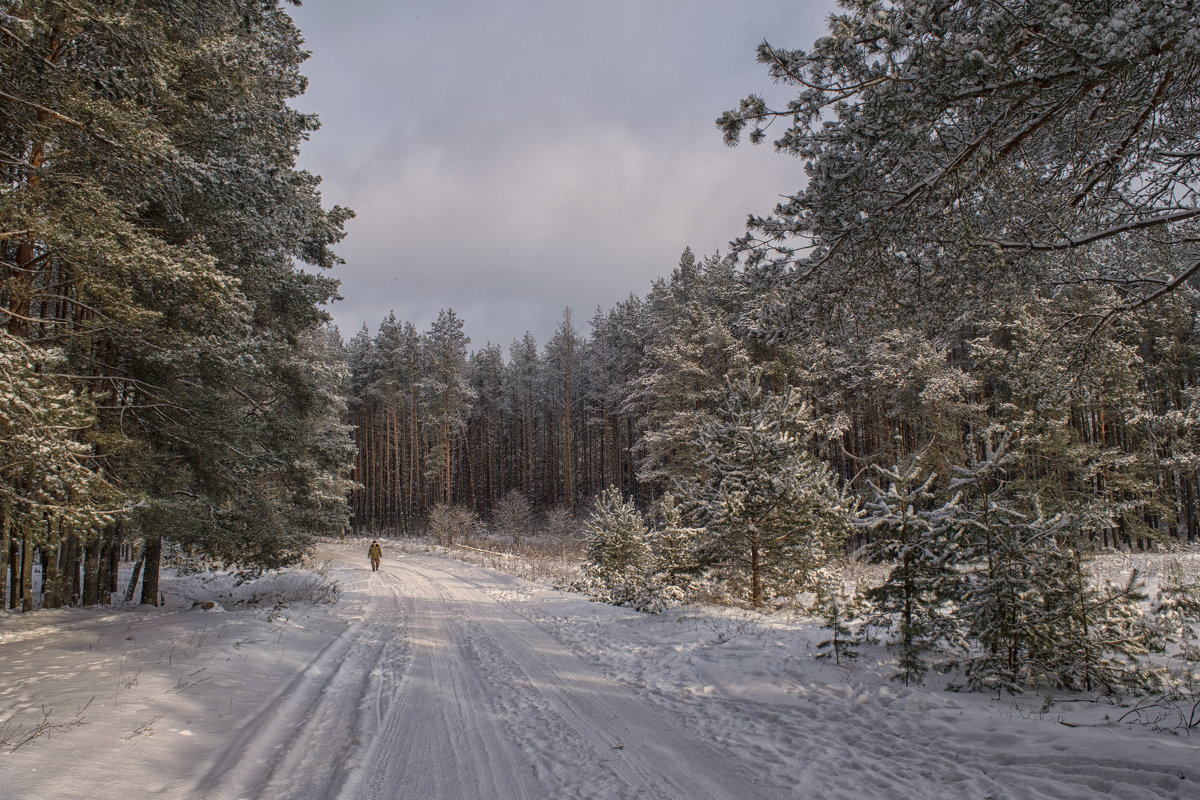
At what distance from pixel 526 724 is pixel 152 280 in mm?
8466

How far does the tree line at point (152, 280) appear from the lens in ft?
18.9

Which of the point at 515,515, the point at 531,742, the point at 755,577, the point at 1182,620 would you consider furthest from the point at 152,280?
the point at 515,515

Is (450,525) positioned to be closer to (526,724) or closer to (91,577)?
(91,577)

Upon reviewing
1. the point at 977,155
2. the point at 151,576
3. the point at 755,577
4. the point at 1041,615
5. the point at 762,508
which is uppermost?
the point at 977,155

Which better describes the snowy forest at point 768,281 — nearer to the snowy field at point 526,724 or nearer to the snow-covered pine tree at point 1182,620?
the snow-covered pine tree at point 1182,620

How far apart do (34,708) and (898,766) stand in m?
7.38

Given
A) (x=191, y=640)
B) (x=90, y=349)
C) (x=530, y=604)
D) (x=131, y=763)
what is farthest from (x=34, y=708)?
(x=530, y=604)

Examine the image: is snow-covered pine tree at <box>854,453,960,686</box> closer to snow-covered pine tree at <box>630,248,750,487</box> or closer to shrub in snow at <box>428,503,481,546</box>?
snow-covered pine tree at <box>630,248,750,487</box>

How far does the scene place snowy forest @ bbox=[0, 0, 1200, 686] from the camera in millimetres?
4027

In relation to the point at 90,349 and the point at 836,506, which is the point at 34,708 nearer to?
the point at 90,349

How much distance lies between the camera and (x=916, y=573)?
17.9 feet

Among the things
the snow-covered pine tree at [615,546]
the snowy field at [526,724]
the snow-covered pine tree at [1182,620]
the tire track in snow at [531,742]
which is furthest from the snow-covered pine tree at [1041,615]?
the snow-covered pine tree at [615,546]

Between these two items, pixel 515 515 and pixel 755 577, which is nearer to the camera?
pixel 755 577

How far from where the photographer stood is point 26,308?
24.6 feet
